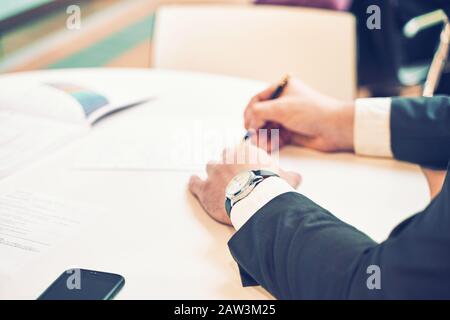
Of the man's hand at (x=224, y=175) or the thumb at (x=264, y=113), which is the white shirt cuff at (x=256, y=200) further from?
the thumb at (x=264, y=113)

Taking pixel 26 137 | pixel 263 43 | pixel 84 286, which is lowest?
pixel 84 286

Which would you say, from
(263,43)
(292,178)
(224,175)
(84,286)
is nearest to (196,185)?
(224,175)

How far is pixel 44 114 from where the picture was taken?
1.17 m

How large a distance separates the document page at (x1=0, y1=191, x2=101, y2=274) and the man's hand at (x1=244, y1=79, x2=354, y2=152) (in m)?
0.37

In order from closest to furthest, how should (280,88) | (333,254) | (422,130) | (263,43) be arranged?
(333,254) → (422,130) → (280,88) → (263,43)

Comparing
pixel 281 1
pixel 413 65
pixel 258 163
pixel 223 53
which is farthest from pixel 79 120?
pixel 413 65

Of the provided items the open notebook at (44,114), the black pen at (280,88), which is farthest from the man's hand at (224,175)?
the open notebook at (44,114)

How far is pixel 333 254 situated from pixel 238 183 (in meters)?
0.21

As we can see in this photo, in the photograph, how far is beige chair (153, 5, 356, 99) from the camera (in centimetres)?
152

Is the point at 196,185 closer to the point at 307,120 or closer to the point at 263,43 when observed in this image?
the point at 307,120

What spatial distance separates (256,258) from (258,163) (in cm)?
22
